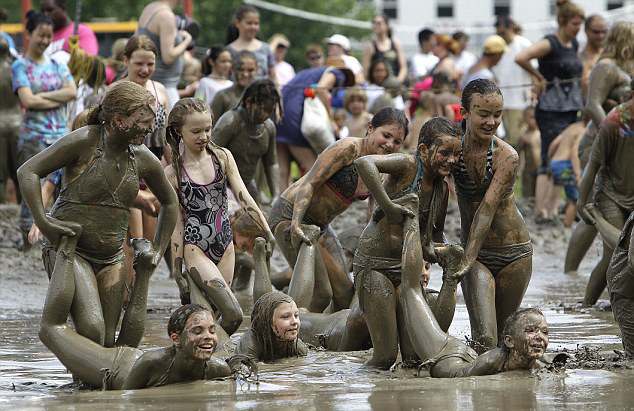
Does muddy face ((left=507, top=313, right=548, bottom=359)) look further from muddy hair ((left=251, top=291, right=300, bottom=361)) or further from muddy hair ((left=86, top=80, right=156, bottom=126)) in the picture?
muddy hair ((left=86, top=80, right=156, bottom=126))

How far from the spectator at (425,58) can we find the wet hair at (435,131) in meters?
12.0

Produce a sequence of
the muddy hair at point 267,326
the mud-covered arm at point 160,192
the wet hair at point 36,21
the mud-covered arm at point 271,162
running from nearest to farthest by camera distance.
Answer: the mud-covered arm at point 160,192 < the muddy hair at point 267,326 < the mud-covered arm at point 271,162 < the wet hair at point 36,21

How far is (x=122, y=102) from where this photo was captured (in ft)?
26.2

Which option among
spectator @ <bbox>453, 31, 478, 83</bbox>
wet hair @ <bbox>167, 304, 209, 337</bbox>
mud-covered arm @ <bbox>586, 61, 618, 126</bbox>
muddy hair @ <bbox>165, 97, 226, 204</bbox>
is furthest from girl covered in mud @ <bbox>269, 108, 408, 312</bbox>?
spectator @ <bbox>453, 31, 478, 83</bbox>

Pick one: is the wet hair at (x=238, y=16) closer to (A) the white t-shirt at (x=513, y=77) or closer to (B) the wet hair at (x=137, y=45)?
(A) the white t-shirt at (x=513, y=77)

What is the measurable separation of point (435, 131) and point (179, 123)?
1.88 meters

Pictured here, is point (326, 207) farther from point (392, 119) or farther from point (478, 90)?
point (478, 90)

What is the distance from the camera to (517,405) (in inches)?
266

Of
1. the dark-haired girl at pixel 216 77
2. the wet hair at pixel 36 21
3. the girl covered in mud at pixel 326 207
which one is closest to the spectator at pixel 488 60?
the dark-haired girl at pixel 216 77

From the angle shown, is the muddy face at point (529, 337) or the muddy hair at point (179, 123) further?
the muddy hair at point (179, 123)

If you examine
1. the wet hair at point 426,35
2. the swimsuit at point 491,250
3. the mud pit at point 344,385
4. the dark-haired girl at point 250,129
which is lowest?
the mud pit at point 344,385

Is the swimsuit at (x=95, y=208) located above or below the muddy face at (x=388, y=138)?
below

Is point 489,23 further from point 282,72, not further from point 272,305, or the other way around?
Result: point 272,305

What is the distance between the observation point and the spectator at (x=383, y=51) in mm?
18719
